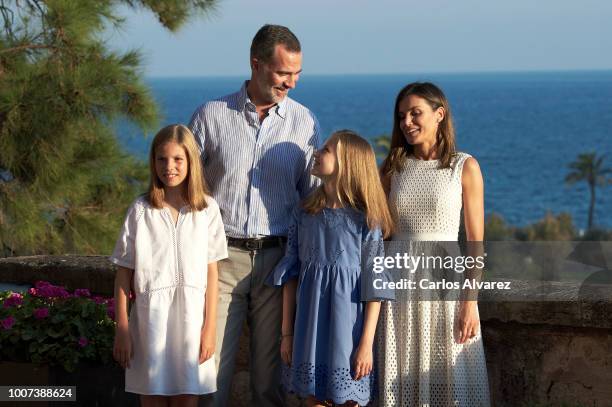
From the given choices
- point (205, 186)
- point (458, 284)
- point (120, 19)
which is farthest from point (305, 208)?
point (120, 19)

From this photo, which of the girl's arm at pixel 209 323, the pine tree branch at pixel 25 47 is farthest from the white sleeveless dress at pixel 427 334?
the pine tree branch at pixel 25 47

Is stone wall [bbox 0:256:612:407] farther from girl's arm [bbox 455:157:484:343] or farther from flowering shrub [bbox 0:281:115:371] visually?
flowering shrub [bbox 0:281:115:371]

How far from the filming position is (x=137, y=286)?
3.49 m

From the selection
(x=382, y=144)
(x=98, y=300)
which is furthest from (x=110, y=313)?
(x=382, y=144)

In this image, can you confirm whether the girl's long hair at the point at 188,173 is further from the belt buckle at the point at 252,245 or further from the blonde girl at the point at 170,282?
the belt buckle at the point at 252,245

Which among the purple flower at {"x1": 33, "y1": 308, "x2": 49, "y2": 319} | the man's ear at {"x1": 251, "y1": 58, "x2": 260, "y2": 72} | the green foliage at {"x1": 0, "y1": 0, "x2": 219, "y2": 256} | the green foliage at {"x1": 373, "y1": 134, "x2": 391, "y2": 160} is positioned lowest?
the purple flower at {"x1": 33, "y1": 308, "x2": 49, "y2": 319}

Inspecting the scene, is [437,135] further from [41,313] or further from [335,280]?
[41,313]

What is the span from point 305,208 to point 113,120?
460cm

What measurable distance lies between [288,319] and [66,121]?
4.44m

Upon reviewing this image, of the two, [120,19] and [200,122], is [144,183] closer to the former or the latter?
[120,19]

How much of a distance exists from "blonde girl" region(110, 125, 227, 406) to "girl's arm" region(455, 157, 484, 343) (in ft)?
2.56

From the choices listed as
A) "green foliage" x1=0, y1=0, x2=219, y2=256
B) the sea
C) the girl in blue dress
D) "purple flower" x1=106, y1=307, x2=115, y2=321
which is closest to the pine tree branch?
"green foliage" x1=0, y1=0, x2=219, y2=256

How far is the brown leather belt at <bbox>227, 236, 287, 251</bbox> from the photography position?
3.60 metres

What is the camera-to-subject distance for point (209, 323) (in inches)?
137
